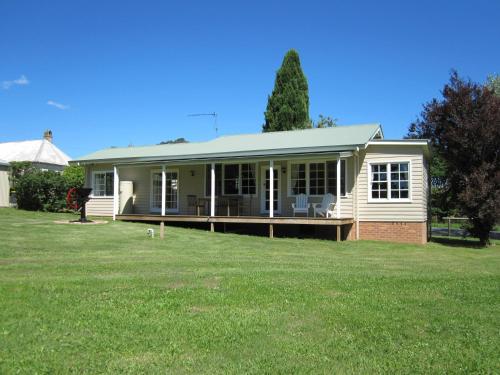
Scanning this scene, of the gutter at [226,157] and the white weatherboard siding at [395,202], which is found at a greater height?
the gutter at [226,157]

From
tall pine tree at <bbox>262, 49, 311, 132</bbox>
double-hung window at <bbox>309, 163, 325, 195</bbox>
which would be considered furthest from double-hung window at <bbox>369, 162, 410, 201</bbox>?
tall pine tree at <bbox>262, 49, 311, 132</bbox>

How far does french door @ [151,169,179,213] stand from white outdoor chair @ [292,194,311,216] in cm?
603

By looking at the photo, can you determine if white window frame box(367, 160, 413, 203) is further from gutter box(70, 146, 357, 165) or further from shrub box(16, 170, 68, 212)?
shrub box(16, 170, 68, 212)

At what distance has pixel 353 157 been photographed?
1717 centimetres

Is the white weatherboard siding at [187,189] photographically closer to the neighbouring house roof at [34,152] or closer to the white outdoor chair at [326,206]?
the white outdoor chair at [326,206]

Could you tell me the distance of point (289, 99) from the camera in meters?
34.2

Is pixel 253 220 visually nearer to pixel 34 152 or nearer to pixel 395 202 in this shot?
pixel 395 202

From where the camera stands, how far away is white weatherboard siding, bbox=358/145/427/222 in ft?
53.4

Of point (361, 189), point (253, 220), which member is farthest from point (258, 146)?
point (361, 189)

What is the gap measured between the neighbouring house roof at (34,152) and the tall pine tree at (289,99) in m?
15.5

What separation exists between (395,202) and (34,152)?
27408 mm

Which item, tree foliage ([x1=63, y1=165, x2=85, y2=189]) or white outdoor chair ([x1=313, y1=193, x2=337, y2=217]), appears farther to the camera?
tree foliage ([x1=63, y1=165, x2=85, y2=189])

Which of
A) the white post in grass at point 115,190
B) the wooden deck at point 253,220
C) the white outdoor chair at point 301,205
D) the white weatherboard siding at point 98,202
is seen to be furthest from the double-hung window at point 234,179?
the white weatherboard siding at point 98,202

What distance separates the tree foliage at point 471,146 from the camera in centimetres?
1634
